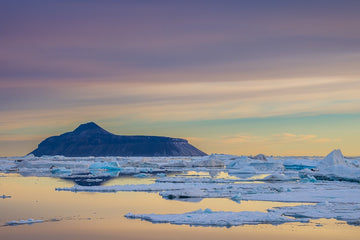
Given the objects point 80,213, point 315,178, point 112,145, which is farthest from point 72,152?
point 80,213

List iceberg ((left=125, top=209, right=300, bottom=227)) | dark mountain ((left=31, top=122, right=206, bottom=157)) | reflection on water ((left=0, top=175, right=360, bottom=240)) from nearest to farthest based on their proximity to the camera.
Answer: reflection on water ((left=0, top=175, right=360, bottom=240)) < iceberg ((left=125, top=209, right=300, bottom=227)) < dark mountain ((left=31, top=122, right=206, bottom=157))

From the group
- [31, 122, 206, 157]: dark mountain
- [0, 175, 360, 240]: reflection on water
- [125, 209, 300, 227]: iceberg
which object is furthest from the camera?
[31, 122, 206, 157]: dark mountain

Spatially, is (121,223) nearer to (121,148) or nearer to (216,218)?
(216,218)

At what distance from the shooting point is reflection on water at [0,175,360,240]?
1162 centimetres

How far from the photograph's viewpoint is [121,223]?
1331cm

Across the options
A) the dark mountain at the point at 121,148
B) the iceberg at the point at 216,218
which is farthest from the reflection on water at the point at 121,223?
the dark mountain at the point at 121,148

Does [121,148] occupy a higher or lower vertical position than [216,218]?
higher

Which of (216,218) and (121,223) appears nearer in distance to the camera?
(121,223)

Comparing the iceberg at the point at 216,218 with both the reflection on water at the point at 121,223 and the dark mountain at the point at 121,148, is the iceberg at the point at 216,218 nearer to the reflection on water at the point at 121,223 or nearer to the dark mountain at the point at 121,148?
the reflection on water at the point at 121,223

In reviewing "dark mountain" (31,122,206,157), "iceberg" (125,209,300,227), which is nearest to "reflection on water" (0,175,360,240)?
"iceberg" (125,209,300,227)

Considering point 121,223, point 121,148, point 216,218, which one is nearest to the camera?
point 121,223

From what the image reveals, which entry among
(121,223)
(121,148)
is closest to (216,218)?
(121,223)

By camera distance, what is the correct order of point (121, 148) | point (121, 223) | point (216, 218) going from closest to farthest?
point (121, 223), point (216, 218), point (121, 148)

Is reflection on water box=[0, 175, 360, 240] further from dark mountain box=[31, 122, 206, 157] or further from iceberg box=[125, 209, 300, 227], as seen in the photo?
dark mountain box=[31, 122, 206, 157]
